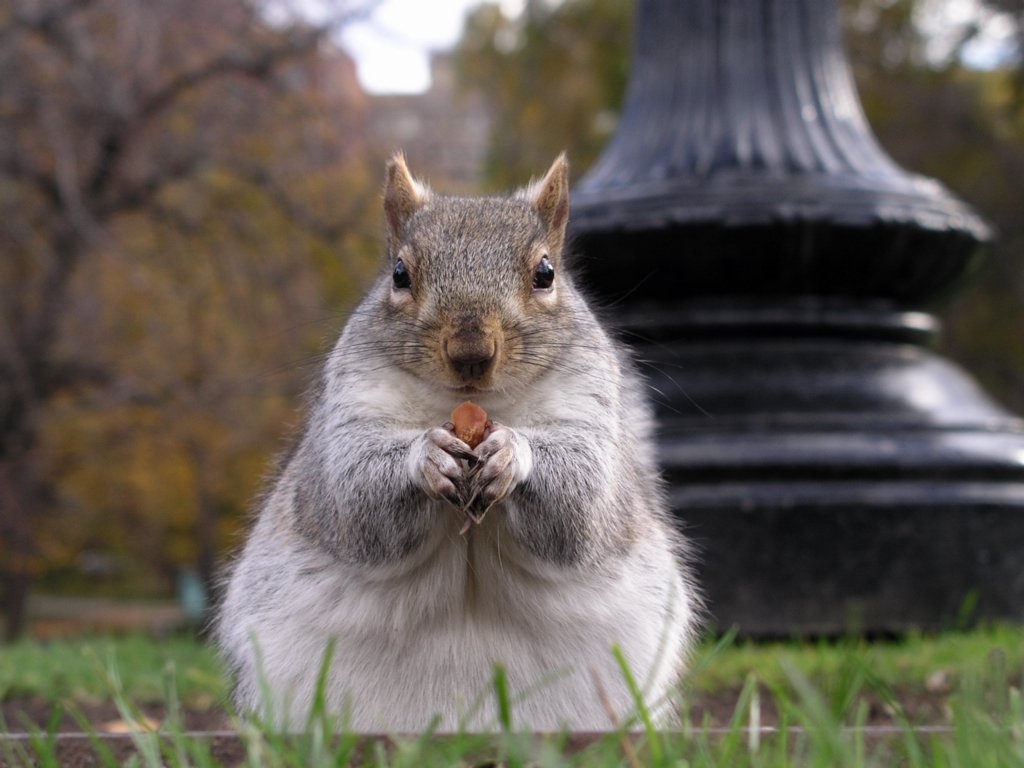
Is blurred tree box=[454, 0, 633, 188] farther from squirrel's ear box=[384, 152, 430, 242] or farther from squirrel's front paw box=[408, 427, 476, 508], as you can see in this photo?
squirrel's front paw box=[408, 427, 476, 508]

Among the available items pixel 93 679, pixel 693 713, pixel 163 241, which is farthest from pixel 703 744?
pixel 163 241

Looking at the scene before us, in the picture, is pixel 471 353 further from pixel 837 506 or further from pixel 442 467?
pixel 837 506

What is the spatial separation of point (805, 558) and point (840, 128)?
6.48 ft

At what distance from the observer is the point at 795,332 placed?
4.74 m

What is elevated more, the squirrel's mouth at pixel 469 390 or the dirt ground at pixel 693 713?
the squirrel's mouth at pixel 469 390

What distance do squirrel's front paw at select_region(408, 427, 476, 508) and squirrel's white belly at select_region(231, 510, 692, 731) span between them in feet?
0.55

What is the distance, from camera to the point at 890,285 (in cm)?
483

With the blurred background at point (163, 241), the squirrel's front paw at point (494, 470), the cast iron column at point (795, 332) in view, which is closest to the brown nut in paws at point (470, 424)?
the squirrel's front paw at point (494, 470)

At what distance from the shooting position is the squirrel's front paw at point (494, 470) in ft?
6.22

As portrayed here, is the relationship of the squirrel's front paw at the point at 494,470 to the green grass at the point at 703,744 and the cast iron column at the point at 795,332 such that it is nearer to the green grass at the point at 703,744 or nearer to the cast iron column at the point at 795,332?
the green grass at the point at 703,744

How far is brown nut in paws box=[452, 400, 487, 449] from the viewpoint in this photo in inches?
78.0

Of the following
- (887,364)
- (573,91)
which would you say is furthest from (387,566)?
(573,91)

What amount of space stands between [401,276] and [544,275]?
0.29 meters

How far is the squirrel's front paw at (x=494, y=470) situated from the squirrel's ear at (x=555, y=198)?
739 mm
